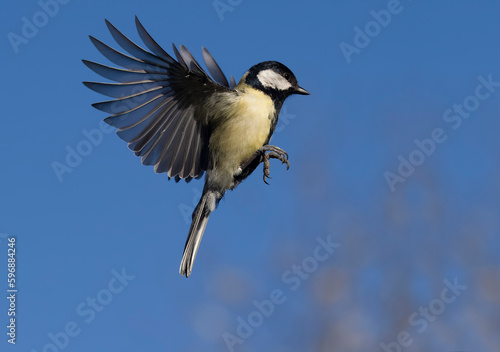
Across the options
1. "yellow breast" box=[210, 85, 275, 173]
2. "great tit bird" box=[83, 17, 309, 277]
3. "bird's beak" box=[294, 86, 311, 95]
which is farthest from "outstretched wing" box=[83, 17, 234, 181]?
"bird's beak" box=[294, 86, 311, 95]

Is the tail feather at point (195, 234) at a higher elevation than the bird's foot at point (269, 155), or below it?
below

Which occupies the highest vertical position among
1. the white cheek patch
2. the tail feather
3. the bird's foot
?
the white cheek patch

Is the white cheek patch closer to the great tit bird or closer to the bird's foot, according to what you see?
the great tit bird

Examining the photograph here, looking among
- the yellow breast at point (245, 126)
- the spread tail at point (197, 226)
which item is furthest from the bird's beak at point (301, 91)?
the spread tail at point (197, 226)

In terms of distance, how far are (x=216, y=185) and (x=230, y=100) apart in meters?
0.45

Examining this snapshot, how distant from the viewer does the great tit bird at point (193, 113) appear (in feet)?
11.0

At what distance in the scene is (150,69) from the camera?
134 inches

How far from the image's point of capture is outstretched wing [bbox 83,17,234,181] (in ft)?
10.8

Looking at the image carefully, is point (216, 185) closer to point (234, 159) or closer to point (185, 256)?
point (234, 159)

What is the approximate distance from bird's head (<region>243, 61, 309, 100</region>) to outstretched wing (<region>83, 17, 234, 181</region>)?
0.46 ft

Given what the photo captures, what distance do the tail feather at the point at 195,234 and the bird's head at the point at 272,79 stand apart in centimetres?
60

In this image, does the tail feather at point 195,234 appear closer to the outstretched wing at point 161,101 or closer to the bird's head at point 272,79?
the outstretched wing at point 161,101

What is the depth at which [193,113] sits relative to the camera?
356cm

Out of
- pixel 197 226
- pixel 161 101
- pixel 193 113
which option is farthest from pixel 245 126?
pixel 197 226
